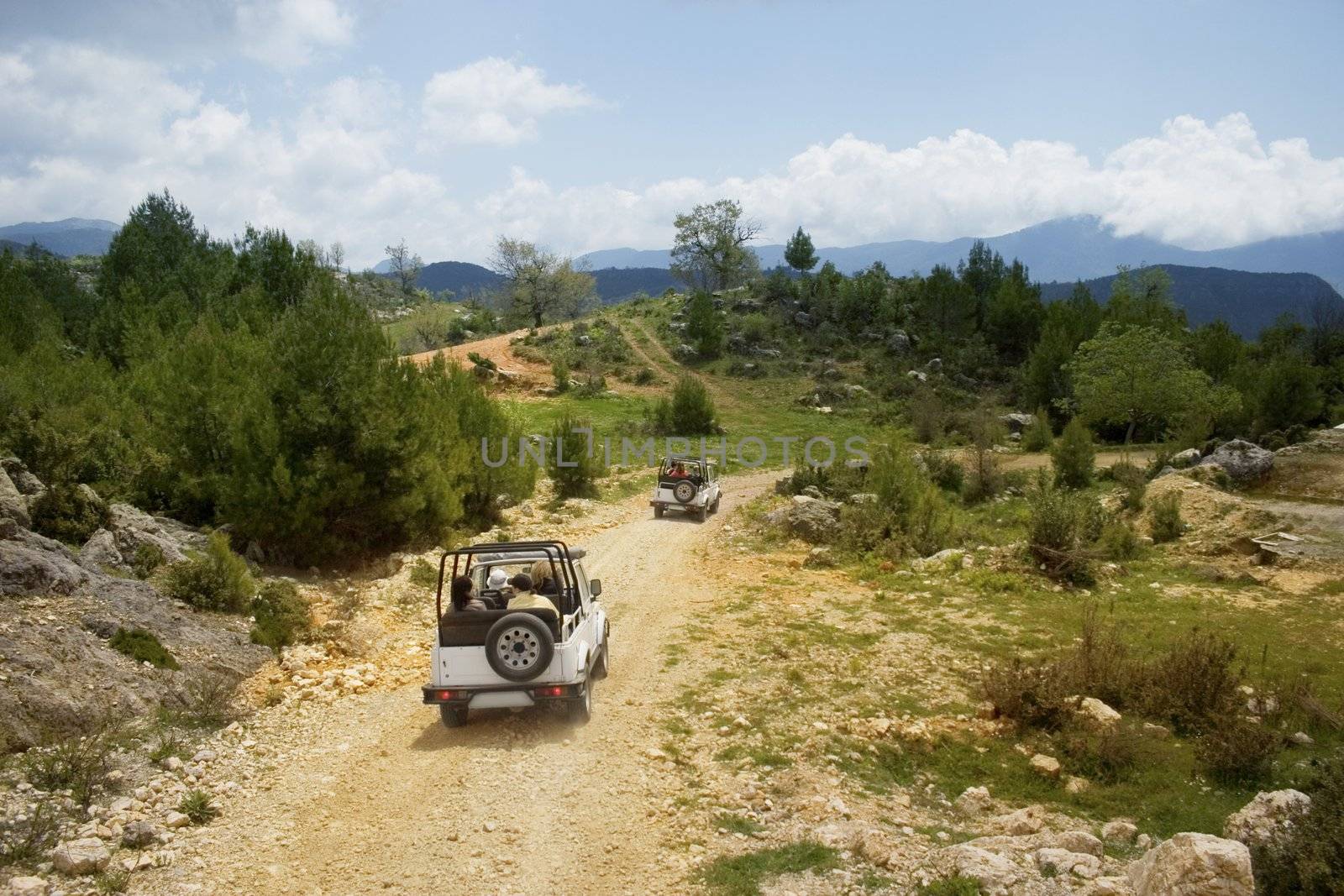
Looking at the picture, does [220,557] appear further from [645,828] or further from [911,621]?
[911,621]

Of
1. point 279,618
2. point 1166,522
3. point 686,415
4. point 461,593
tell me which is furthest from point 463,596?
point 686,415

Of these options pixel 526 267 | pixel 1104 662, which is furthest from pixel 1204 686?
pixel 526 267

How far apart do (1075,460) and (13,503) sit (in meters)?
28.8

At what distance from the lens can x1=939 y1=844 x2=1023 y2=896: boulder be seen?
5.41 m

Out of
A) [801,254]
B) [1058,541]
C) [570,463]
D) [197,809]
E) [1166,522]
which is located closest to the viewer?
[197,809]

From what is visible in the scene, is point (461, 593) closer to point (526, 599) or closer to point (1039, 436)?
point (526, 599)

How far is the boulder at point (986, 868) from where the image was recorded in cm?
541

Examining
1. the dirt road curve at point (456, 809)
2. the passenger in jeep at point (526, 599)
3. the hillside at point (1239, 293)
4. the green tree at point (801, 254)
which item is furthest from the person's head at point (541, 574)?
the hillside at point (1239, 293)

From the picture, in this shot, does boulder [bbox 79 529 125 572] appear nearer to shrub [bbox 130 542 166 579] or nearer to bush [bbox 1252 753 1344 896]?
shrub [bbox 130 542 166 579]

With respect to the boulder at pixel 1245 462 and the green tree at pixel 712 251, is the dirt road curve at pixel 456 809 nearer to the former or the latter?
the boulder at pixel 1245 462

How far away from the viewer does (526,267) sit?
270ft

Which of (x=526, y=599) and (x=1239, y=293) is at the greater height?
(x=1239, y=293)

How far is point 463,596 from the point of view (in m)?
8.70

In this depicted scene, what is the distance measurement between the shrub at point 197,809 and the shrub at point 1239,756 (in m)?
9.56
